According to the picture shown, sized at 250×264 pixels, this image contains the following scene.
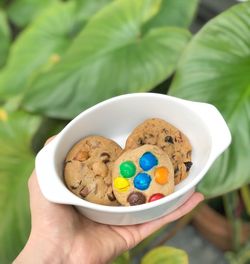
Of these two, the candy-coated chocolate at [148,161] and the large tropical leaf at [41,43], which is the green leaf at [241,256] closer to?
the candy-coated chocolate at [148,161]

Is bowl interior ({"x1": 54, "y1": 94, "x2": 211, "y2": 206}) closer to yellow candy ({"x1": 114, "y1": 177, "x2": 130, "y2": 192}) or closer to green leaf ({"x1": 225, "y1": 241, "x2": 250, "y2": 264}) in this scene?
yellow candy ({"x1": 114, "y1": 177, "x2": 130, "y2": 192})

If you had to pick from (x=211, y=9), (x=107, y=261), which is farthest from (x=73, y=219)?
(x=211, y=9)

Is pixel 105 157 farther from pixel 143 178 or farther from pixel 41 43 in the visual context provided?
pixel 41 43

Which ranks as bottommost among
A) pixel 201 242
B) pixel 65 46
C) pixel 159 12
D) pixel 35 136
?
pixel 201 242

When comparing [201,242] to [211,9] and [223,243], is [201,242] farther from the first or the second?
[211,9]

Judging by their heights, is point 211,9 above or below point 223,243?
above

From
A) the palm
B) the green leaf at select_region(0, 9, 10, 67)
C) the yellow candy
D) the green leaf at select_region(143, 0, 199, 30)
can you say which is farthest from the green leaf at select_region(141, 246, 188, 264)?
the green leaf at select_region(0, 9, 10, 67)

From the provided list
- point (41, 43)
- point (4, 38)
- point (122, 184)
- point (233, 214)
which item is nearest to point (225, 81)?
point (122, 184)
